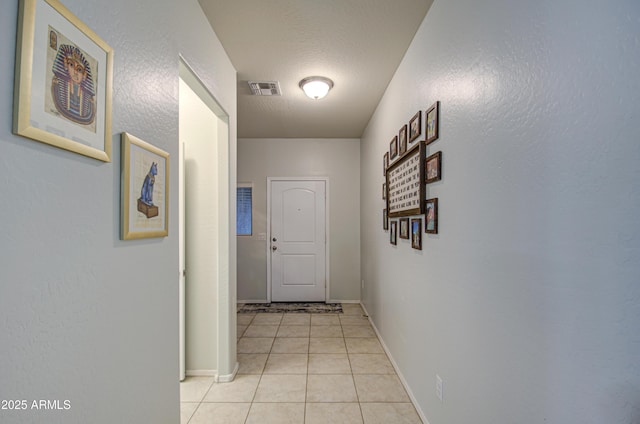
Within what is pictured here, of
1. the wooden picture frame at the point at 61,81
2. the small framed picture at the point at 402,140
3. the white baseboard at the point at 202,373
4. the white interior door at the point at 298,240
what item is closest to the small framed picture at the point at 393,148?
the small framed picture at the point at 402,140

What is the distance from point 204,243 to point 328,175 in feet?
9.21

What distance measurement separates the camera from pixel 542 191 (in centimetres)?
96

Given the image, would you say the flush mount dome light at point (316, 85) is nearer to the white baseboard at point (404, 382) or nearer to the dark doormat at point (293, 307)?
the white baseboard at point (404, 382)

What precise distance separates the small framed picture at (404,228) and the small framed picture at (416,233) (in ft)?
0.45

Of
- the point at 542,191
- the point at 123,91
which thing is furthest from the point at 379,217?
the point at 123,91

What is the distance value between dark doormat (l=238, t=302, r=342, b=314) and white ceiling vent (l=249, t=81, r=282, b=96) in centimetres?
298

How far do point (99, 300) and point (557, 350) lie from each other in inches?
55.1

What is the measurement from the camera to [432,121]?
1860 mm

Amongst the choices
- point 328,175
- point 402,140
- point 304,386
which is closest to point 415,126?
point 402,140

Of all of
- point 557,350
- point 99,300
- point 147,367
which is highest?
point 99,300

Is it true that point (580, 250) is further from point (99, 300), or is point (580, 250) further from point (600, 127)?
point (99, 300)

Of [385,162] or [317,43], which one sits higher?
[317,43]

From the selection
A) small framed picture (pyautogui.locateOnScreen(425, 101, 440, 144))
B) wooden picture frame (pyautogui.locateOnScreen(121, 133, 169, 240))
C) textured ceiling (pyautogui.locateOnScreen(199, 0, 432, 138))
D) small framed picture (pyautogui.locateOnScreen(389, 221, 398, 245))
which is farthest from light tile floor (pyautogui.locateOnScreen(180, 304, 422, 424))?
textured ceiling (pyautogui.locateOnScreen(199, 0, 432, 138))

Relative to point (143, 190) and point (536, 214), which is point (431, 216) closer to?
point (536, 214)
